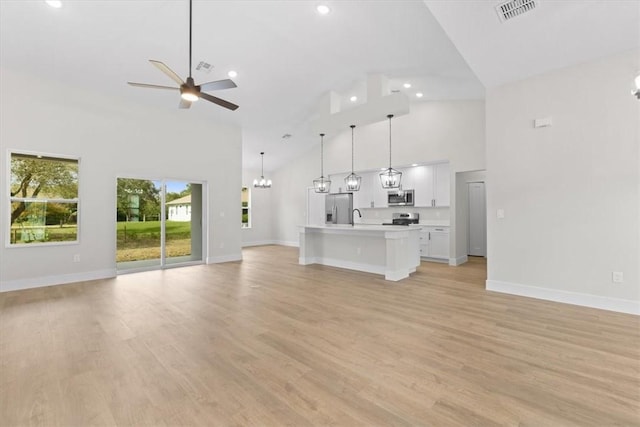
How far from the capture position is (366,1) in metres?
3.54

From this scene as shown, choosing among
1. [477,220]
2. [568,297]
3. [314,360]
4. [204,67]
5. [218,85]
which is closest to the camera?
[314,360]

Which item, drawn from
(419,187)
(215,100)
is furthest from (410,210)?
(215,100)

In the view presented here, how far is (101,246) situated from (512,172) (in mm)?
7304

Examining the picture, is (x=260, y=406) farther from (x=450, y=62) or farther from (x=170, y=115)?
(x=170, y=115)

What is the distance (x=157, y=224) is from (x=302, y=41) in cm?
489

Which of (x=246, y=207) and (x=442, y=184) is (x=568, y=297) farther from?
(x=246, y=207)

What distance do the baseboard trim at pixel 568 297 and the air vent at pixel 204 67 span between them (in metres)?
5.80

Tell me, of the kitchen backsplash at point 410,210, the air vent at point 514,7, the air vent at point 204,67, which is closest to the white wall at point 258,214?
the kitchen backsplash at point 410,210

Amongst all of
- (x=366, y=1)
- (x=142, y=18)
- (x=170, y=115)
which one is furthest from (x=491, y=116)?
(x=170, y=115)

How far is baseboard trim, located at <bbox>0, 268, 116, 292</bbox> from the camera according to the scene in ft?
15.3

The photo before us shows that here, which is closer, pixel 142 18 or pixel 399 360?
pixel 399 360

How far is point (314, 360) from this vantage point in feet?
7.89

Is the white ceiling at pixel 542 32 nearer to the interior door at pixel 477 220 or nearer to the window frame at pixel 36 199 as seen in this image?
the interior door at pixel 477 220

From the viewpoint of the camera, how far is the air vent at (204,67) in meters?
4.80
